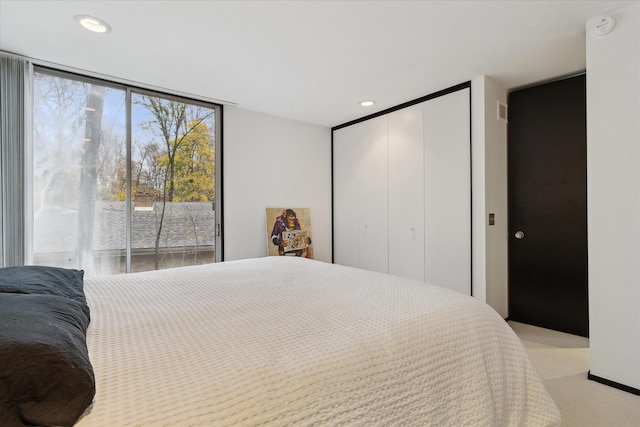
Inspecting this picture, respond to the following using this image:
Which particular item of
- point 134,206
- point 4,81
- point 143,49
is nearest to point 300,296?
point 143,49

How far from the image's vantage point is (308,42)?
240 centimetres

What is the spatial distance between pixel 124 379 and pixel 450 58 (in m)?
3.01

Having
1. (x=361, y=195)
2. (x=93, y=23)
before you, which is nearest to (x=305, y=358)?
(x=93, y=23)

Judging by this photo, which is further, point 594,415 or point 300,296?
point 594,415

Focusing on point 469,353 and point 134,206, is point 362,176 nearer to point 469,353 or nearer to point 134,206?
point 134,206

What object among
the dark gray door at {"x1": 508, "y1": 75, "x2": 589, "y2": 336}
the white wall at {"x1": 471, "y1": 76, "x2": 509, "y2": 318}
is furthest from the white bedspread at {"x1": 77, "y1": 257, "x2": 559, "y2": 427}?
the dark gray door at {"x1": 508, "y1": 75, "x2": 589, "y2": 336}

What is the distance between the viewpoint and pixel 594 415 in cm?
182

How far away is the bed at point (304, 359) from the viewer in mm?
755

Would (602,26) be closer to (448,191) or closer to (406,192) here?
(448,191)

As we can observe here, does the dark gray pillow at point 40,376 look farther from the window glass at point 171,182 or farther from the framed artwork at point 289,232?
the framed artwork at point 289,232

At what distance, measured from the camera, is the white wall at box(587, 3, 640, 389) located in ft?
6.52

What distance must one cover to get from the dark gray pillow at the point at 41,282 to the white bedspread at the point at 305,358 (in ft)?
0.35

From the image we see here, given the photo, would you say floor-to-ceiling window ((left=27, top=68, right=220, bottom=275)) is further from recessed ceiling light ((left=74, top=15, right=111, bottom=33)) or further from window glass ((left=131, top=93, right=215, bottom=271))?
recessed ceiling light ((left=74, top=15, right=111, bottom=33))

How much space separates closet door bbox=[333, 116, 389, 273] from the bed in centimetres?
246
